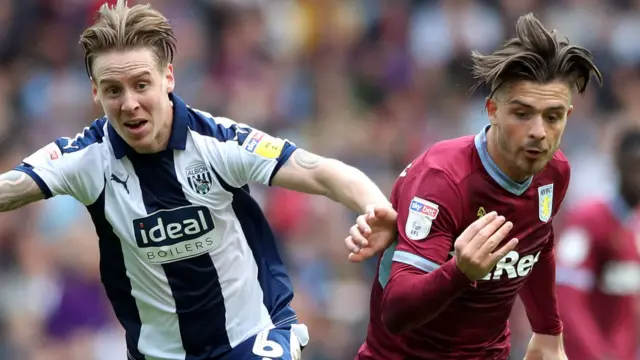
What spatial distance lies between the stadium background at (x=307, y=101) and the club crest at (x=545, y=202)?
14.7 ft

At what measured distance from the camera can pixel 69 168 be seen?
5.82 m

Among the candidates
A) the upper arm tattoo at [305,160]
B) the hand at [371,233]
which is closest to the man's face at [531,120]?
the hand at [371,233]

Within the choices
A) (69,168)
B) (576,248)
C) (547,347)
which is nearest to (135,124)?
(69,168)

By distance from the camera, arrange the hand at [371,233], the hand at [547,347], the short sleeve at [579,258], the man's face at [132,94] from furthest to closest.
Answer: the short sleeve at [579,258]
the hand at [547,347]
the man's face at [132,94]
the hand at [371,233]

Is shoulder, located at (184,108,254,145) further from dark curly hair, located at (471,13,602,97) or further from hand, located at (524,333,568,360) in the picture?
hand, located at (524,333,568,360)

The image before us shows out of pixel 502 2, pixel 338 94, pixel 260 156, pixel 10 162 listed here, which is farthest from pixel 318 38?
pixel 260 156

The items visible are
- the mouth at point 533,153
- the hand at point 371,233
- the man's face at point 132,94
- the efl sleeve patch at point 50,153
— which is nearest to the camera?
the hand at point 371,233

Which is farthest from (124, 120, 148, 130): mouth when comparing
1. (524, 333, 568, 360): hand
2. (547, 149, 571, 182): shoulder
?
(524, 333, 568, 360): hand

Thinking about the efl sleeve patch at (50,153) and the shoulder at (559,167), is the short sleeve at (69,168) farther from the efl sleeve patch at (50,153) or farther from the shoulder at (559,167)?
the shoulder at (559,167)

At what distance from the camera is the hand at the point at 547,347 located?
6312 mm

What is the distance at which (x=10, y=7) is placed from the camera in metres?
12.7

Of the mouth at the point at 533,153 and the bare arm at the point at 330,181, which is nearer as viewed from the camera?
the mouth at the point at 533,153

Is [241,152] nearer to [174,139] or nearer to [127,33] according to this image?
[174,139]

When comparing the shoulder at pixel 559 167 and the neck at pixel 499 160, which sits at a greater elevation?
the neck at pixel 499 160
